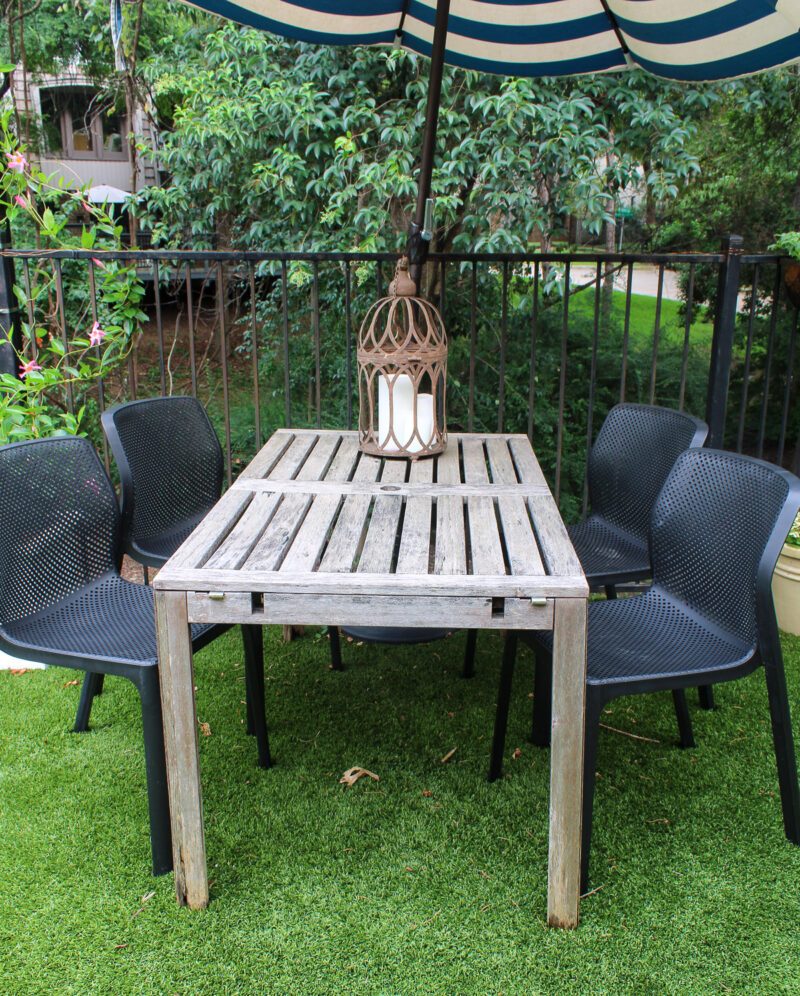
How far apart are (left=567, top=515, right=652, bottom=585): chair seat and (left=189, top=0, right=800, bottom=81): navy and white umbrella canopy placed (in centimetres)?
152

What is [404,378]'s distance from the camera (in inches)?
95.0

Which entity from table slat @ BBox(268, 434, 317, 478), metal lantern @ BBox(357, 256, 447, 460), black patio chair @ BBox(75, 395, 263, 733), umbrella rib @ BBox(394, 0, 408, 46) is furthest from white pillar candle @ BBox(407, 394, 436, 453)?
umbrella rib @ BBox(394, 0, 408, 46)

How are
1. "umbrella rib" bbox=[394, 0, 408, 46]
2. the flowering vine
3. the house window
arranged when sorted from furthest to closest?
the house window, the flowering vine, "umbrella rib" bbox=[394, 0, 408, 46]

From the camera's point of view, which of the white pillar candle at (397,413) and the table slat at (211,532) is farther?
the white pillar candle at (397,413)

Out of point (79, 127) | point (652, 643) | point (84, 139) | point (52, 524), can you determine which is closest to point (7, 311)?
point (52, 524)

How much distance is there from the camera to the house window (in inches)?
513

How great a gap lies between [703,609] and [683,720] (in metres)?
0.54

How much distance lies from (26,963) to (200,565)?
0.90 metres

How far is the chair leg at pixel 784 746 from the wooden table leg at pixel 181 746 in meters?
1.29

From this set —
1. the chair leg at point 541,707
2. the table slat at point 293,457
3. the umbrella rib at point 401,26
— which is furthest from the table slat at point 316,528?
the umbrella rib at point 401,26

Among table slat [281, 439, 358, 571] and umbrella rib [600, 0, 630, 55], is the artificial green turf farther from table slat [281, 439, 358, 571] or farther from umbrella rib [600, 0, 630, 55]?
umbrella rib [600, 0, 630, 55]

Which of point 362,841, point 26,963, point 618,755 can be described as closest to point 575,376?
point 618,755

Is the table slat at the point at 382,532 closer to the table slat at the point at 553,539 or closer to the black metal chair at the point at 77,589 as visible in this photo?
the table slat at the point at 553,539

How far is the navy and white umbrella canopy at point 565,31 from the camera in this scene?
2.49 meters
